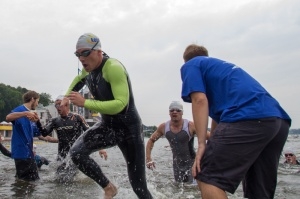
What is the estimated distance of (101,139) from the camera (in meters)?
5.18

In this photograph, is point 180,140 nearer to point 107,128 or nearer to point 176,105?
point 176,105

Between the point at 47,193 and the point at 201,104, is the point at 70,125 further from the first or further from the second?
the point at 201,104

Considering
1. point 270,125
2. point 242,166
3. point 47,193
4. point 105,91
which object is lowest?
point 47,193

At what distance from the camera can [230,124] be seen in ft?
10.2

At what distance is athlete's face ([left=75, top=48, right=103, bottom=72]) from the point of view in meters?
4.77

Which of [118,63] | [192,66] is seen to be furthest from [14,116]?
[192,66]

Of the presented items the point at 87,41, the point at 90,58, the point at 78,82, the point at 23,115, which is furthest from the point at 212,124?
the point at 23,115

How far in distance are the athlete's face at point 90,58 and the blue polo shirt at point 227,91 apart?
173 centimetres

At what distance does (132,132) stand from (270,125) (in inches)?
90.8

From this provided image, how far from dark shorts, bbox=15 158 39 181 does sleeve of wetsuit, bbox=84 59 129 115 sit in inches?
169

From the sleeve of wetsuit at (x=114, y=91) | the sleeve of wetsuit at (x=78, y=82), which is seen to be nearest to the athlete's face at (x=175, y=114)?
the sleeve of wetsuit at (x=78, y=82)

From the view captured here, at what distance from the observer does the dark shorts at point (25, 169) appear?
26.8 ft

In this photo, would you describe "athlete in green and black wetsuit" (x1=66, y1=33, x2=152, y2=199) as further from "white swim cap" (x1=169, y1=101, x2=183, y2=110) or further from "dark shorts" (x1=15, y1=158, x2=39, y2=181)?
"dark shorts" (x1=15, y1=158, x2=39, y2=181)

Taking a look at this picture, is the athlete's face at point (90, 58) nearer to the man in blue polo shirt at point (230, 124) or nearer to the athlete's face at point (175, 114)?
the man in blue polo shirt at point (230, 124)
